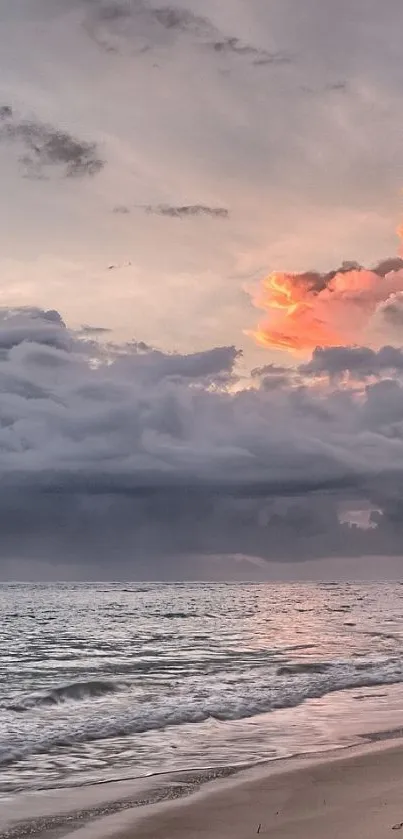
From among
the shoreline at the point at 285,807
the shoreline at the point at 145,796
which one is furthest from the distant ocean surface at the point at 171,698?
the shoreline at the point at 285,807

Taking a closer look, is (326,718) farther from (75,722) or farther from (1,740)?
(1,740)

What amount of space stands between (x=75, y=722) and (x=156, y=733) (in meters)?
2.41

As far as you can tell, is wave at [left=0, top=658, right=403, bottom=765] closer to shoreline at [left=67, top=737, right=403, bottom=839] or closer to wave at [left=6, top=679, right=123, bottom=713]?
wave at [left=6, top=679, right=123, bottom=713]

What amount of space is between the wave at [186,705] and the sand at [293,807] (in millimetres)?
4914

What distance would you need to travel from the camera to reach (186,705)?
19594 mm

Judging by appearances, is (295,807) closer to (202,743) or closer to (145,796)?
(145,796)

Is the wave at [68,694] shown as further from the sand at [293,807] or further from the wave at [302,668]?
the sand at [293,807]

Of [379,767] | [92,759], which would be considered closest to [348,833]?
[379,767]

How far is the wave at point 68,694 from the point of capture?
2016cm

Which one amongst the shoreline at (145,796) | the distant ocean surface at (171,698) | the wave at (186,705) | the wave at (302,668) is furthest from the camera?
the wave at (302,668)

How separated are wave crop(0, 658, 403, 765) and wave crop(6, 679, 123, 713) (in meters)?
0.03

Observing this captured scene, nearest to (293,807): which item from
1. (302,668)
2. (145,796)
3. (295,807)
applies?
(295,807)

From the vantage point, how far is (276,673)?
26.2 metres

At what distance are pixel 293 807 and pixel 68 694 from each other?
45.2 ft
